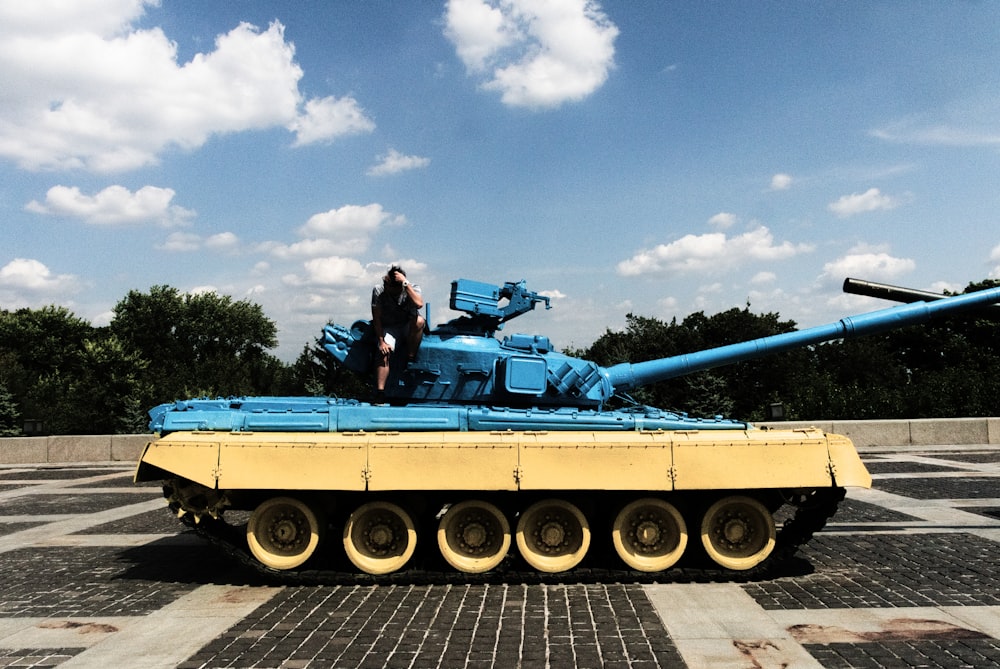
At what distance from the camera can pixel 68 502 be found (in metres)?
16.1

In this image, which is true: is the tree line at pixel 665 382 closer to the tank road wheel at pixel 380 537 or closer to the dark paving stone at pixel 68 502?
the tank road wheel at pixel 380 537

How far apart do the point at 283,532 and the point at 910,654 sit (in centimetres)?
669

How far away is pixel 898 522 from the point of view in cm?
1195

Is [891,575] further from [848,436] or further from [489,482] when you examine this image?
[848,436]

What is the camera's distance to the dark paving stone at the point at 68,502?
1495cm

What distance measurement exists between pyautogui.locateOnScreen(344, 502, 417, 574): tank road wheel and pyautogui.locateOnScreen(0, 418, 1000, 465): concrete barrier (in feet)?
60.9

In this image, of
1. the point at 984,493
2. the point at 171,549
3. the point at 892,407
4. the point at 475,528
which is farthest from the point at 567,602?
the point at 892,407

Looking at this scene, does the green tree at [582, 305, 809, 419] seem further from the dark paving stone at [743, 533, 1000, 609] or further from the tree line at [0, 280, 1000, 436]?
the dark paving stone at [743, 533, 1000, 609]

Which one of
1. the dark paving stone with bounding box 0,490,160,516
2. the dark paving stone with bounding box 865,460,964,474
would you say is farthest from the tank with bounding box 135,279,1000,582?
the dark paving stone with bounding box 865,460,964,474

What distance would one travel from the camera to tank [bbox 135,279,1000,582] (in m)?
8.47

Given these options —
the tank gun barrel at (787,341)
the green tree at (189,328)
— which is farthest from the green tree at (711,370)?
the green tree at (189,328)

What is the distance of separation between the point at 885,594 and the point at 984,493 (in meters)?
8.90

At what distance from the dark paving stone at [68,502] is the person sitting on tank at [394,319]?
29.6 ft

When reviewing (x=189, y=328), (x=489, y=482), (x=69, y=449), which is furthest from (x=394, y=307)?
(x=189, y=328)
